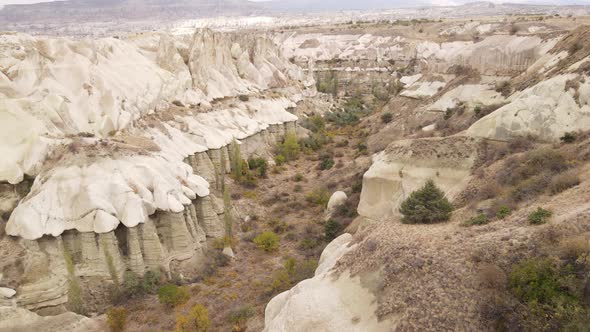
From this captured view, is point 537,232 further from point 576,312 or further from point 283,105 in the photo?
point 283,105

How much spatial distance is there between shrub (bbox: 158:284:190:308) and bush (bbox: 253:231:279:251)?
6259mm

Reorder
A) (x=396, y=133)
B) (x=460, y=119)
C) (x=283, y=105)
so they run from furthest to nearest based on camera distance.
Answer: (x=283, y=105) → (x=396, y=133) → (x=460, y=119)

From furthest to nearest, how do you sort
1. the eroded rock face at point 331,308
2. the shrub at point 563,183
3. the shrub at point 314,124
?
the shrub at point 314,124
the shrub at point 563,183
the eroded rock face at point 331,308

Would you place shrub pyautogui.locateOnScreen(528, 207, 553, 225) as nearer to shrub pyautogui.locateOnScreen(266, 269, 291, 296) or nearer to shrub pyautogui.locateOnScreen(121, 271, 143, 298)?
shrub pyautogui.locateOnScreen(266, 269, 291, 296)

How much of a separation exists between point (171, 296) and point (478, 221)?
1359cm

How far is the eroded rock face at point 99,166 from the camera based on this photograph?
1909cm

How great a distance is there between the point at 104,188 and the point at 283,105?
1312 inches

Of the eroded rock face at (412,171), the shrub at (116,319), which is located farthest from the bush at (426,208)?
the shrub at (116,319)

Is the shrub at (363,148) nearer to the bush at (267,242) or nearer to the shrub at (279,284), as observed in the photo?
the bush at (267,242)

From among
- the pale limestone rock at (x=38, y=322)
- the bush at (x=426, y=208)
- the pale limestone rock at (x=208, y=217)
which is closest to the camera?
the bush at (x=426, y=208)

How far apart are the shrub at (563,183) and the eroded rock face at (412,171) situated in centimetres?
563

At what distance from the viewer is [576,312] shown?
901 cm

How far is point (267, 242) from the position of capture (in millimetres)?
26000

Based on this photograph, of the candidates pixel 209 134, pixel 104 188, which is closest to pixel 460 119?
pixel 209 134
